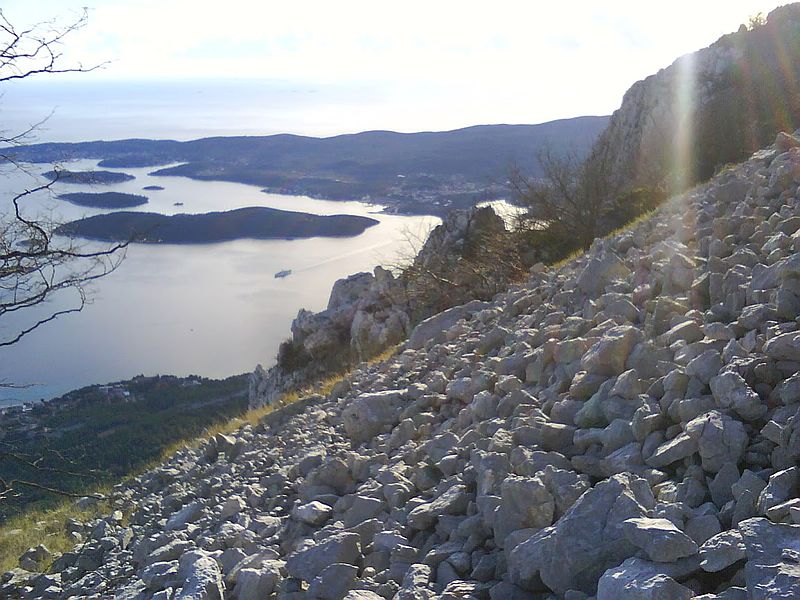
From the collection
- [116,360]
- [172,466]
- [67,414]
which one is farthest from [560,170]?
[116,360]

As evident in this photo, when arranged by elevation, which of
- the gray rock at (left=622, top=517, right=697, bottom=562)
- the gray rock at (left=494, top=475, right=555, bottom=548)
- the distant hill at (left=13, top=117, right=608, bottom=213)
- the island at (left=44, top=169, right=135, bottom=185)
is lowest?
the gray rock at (left=494, top=475, right=555, bottom=548)

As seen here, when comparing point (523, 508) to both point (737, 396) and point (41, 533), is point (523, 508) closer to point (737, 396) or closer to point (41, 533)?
point (737, 396)

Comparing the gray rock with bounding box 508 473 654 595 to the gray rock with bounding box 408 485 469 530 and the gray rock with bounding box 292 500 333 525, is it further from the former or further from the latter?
the gray rock with bounding box 292 500 333 525

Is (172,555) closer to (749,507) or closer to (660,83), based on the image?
(749,507)

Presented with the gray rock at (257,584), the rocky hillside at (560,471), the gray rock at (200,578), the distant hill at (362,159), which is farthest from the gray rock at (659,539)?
the distant hill at (362,159)

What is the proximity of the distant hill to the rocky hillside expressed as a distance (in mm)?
64527

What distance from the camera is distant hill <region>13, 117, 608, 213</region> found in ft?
294

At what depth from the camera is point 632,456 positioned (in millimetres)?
3074

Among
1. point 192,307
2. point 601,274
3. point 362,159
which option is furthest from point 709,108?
point 362,159

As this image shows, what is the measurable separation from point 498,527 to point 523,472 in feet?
1.39

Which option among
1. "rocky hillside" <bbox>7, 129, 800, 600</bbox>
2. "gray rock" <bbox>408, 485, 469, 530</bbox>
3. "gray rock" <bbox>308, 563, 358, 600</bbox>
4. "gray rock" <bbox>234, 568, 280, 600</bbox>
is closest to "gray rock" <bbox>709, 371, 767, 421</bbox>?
"rocky hillside" <bbox>7, 129, 800, 600</bbox>

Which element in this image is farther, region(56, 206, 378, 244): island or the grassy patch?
region(56, 206, 378, 244): island

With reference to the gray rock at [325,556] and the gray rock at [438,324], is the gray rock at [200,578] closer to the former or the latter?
the gray rock at [325,556]

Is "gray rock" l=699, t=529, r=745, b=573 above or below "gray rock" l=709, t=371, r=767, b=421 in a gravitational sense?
below
